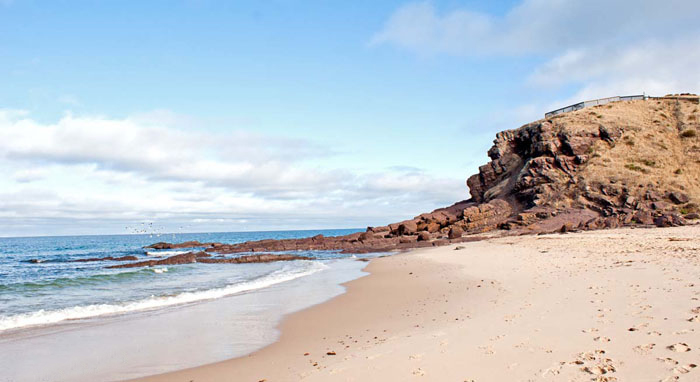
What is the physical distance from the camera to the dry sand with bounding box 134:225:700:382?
5.23 metres

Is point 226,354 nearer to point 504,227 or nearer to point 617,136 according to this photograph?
point 504,227

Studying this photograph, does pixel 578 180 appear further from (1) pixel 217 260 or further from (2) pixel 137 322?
(2) pixel 137 322

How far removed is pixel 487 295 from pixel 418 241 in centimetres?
2785

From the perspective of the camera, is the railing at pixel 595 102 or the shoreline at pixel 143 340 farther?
the railing at pixel 595 102

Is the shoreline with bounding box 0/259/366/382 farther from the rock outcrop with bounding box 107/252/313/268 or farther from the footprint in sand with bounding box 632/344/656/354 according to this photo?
the rock outcrop with bounding box 107/252/313/268

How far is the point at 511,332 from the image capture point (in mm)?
6883

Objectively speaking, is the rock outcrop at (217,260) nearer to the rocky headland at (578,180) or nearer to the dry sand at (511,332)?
the rocky headland at (578,180)

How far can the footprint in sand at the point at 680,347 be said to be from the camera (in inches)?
201

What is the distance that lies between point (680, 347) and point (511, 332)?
2221 millimetres

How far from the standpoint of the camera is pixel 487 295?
35.8 feet

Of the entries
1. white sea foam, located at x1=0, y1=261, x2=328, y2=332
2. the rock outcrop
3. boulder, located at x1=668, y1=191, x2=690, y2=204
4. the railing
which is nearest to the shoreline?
white sea foam, located at x1=0, y1=261, x2=328, y2=332

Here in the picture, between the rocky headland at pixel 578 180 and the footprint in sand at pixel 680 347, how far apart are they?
2774cm

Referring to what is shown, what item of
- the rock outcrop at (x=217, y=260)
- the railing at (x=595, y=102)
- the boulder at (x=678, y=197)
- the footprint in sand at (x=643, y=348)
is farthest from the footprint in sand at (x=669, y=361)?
the railing at (x=595, y=102)

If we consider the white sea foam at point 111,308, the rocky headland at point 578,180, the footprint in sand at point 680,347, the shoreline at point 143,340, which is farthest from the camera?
the rocky headland at point 578,180
